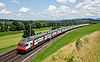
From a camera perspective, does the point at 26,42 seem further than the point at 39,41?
No

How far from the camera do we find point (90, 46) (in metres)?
27.2

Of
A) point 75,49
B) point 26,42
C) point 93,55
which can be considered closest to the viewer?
point 93,55

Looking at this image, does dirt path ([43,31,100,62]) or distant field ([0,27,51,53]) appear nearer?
dirt path ([43,31,100,62])

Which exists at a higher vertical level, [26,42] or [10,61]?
[26,42]

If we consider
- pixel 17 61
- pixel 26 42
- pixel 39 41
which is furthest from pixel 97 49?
pixel 39 41

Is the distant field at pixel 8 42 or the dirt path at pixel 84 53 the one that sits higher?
the dirt path at pixel 84 53

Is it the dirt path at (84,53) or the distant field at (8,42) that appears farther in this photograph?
the distant field at (8,42)

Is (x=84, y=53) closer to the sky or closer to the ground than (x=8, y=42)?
closer to the sky

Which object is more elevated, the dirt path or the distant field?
the dirt path

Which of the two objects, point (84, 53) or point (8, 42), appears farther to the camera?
point (8, 42)

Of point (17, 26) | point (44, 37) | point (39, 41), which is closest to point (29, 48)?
point (39, 41)

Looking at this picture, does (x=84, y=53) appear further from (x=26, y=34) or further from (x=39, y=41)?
(x=26, y=34)

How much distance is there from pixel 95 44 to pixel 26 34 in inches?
2528

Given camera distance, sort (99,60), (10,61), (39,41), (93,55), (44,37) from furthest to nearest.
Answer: (44,37) → (39,41) → (10,61) → (93,55) → (99,60)
